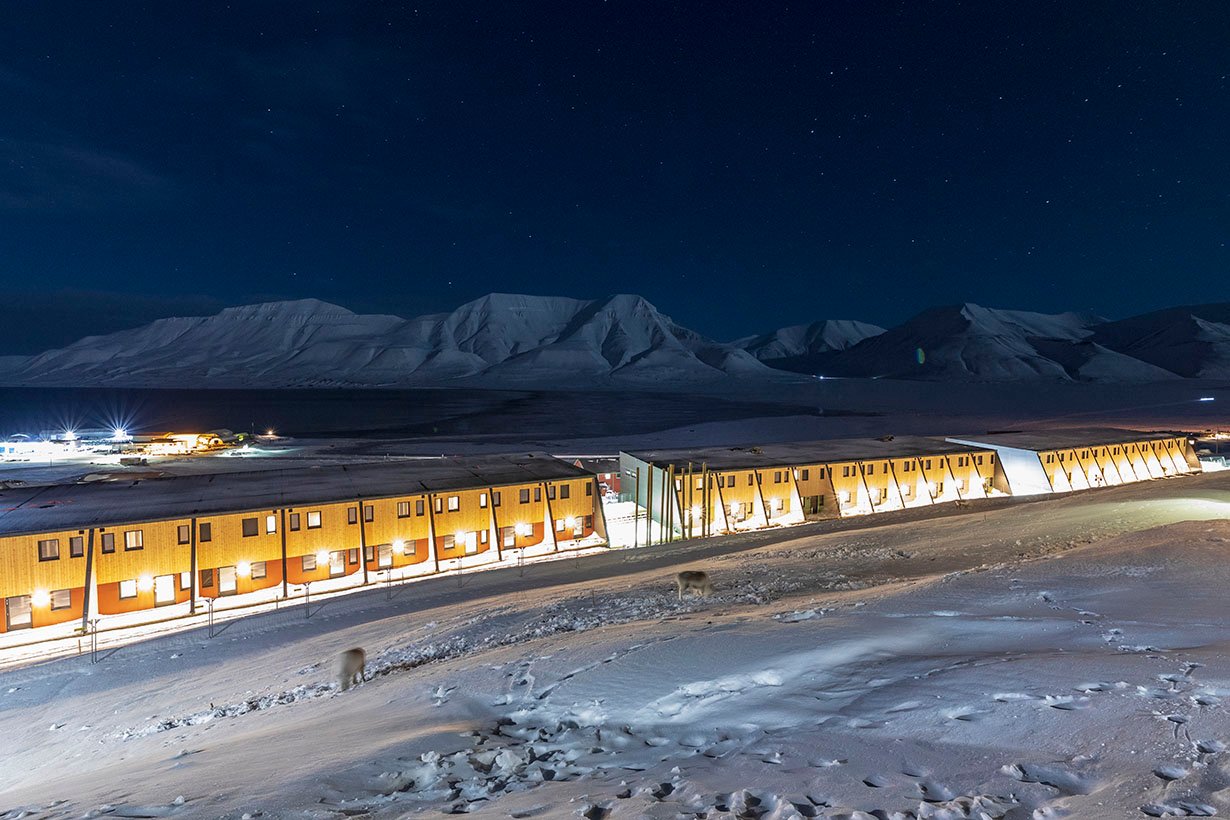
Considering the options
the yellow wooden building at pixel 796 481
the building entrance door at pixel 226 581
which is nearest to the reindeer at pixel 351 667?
the building entrance door at pixel 226 581

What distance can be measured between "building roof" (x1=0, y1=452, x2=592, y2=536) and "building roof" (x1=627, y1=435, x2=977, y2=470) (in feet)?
25.1

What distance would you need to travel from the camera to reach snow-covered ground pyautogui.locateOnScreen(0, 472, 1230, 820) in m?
6.41

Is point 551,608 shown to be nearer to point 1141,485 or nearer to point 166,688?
point 166,688

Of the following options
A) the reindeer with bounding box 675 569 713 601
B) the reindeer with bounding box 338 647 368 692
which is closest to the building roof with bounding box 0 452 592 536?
the reindeer with bounding box 675 569 713 601

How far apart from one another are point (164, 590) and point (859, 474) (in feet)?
123

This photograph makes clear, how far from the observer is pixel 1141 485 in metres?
46.6

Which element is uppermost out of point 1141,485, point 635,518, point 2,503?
point 2,503

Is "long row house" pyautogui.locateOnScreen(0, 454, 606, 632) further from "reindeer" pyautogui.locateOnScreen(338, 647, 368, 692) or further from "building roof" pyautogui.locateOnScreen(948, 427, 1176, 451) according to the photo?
"building roof" pyautogui.locateOnScreen(948, 427, 1176, 451)

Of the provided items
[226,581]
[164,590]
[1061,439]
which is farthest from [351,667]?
[1061,439]

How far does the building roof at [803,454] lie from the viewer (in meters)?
39.9

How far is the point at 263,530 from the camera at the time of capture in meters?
27.6

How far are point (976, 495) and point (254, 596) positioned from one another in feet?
150

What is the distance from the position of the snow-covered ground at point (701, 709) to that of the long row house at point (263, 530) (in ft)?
17.8

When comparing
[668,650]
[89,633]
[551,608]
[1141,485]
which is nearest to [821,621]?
[668,650]
